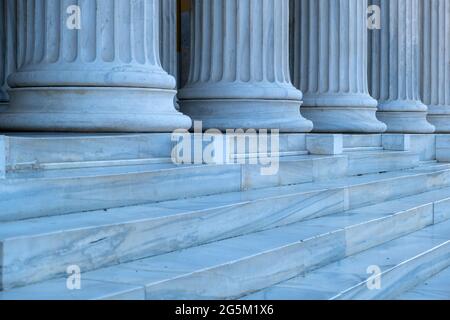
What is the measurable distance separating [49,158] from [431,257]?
29.0ft

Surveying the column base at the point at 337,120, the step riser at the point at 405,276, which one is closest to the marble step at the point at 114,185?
the step riser at the point at 405,276

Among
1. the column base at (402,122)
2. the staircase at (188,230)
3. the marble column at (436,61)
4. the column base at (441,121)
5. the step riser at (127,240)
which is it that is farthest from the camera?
the column base at (441,121)

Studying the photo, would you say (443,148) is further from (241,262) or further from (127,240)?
(127,240)

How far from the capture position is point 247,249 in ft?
47.4

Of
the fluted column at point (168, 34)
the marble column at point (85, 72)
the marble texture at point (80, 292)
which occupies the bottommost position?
the marble texture at point (80, 292)

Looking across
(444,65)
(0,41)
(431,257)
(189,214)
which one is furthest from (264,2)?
(444,65)

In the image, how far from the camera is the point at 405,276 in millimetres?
16797

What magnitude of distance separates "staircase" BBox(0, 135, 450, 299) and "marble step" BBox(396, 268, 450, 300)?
65 millimetres

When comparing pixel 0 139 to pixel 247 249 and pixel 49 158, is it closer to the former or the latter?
pixel 49 158

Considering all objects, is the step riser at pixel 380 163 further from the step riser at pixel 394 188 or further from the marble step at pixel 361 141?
the marble step at pixel 361 141

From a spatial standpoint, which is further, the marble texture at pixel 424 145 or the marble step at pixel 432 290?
the marble texture at pixel 424 145

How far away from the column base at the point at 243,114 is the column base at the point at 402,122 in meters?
13.3

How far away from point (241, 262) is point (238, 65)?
12.6m

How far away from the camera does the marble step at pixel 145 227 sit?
444 inches
